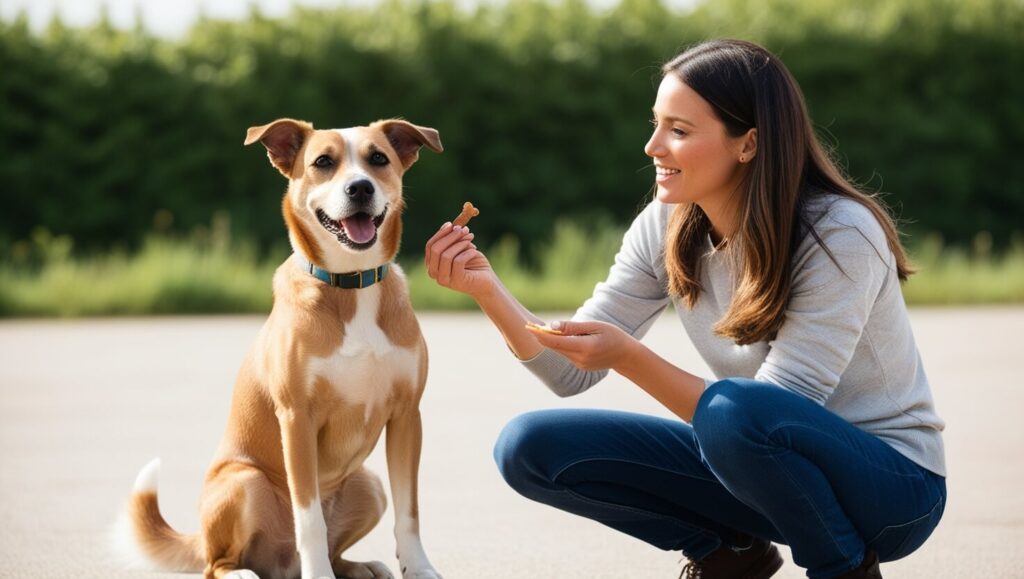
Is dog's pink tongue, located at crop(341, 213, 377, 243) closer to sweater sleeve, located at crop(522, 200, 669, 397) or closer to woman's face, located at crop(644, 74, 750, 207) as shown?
sweater sleeve, located at crop(522, 200, 669, 397)

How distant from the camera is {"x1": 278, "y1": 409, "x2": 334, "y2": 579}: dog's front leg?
338 centimetres

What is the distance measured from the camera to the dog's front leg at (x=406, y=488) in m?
3.54

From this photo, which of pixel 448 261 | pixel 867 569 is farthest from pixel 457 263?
pixel 867 569

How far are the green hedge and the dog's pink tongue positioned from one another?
9.57 meters

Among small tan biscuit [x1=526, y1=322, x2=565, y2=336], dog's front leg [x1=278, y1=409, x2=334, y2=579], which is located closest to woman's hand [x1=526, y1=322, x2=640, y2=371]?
small tan biscuit [x1=526, y1=322, x2=565, y2=336]

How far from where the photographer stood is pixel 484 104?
47.2ft

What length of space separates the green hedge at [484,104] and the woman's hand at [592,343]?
998cm

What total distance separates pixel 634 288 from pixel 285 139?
107 centimetres

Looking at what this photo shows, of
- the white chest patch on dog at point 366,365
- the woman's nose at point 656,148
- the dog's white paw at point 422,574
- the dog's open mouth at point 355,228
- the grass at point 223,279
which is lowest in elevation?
the grass at point 223,279

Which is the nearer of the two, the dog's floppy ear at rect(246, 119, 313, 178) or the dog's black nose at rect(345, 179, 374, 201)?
the dog's black nose at rect(345, 179, 374, 201)

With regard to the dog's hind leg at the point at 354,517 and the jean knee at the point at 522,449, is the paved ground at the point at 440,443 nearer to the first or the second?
the dog's hind leg at the point at 354,517

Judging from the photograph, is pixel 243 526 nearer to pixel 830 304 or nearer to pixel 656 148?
pixel 656 148

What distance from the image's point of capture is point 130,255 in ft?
44.7

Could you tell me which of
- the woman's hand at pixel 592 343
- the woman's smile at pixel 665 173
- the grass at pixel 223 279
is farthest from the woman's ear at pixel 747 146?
the grass at pixel 223 279
